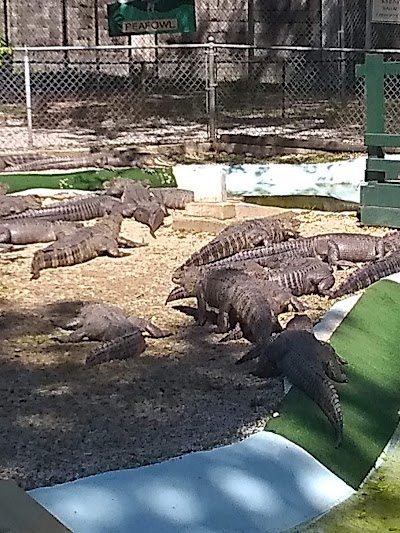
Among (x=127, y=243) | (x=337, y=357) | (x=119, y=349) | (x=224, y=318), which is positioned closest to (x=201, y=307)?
(x=224, y=318)

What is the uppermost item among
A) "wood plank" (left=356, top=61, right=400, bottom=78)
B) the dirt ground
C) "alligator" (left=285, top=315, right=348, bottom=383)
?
"wood plank" (left=356, top=61, right=400, bottom=78)

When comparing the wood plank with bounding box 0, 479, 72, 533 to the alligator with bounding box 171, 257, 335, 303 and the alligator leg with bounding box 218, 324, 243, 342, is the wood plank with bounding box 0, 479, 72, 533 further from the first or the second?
the alligator with bounding box 171, 257, 335, 303

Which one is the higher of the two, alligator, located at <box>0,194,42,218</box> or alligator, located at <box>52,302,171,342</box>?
alligator, located at <box>0,194,42,218</box>

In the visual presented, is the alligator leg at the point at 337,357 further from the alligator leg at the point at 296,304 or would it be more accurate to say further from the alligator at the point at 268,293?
the alligator leg at the point at 296,304

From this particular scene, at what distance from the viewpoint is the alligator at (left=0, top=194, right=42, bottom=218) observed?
7619mm

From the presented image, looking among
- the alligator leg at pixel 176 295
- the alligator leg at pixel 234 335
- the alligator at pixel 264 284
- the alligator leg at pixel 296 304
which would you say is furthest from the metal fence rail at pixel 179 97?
the alligator leg at pixel 234 335

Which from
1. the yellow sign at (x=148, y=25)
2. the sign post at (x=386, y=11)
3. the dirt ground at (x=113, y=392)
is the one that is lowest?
the dirt ground at (x=113, y=392)

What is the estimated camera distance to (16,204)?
7.80m

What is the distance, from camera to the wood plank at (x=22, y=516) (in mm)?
2020

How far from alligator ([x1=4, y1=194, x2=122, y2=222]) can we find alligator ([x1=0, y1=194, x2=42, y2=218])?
0.29 feet

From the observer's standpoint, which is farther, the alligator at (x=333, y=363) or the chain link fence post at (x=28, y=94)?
the chain link fence post at (x=28, y=94)

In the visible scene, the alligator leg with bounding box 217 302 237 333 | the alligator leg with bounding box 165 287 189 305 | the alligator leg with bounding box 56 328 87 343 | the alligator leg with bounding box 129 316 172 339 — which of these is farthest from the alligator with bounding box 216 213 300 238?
the alligator leg with bounding box 56 328 87 343

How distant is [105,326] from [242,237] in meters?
1.95

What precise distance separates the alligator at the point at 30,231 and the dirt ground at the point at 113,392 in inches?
43.1
